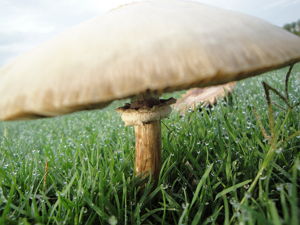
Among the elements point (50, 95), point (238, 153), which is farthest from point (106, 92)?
point (238, 153)

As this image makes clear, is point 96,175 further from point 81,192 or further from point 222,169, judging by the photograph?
point 222,169

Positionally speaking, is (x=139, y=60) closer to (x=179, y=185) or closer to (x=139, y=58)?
(x=139, y=58)

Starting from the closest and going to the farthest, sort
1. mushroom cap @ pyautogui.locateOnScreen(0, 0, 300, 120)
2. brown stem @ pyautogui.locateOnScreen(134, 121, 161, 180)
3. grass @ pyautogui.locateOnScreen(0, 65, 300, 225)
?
mushroom cap @ pyautogui.locateOnScreen(0, 0, 300, 120) → grass @ pyautogui.locateOnScreen(0, 65, 300, 225) → brown stem @ pyautogui.locateOnScreen(134, 121, 161, 180)

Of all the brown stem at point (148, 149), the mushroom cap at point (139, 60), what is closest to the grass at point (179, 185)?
the brown stem at point (148, 149)

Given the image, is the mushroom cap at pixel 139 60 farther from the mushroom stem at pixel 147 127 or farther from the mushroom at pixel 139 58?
the mushroom stem at pixel 147 127

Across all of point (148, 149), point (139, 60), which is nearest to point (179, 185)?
point (148, 149)

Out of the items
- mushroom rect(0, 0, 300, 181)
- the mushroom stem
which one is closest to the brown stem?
the mushroom stem

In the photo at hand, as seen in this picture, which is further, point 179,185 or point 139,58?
point 179,185

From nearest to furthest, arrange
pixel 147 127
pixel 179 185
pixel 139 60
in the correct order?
pixel 139 60 < pixel 147 127 < pixel 179 185

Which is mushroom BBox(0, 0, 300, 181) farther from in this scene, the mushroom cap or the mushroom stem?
the mushroom stem
